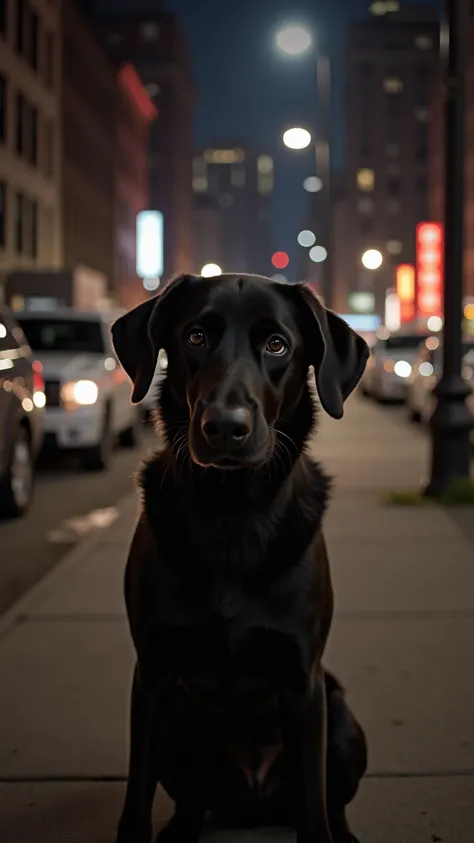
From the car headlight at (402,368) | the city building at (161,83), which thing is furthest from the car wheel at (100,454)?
the city building at (161,83)

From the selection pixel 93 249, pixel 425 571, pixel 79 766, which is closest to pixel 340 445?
pixel 425 571

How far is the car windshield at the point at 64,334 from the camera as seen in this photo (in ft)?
48.9

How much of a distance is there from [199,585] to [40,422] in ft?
27.1

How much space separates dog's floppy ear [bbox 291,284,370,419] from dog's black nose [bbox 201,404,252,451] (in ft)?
1.33

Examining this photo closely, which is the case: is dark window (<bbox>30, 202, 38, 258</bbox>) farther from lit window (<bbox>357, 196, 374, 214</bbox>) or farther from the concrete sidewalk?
lit window (<bbox>357, 196, 374, 214</bbox>)

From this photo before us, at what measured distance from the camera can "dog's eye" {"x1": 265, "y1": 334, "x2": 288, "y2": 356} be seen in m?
3.09

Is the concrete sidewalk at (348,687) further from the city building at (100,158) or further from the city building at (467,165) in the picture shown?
the city building at (467,165)

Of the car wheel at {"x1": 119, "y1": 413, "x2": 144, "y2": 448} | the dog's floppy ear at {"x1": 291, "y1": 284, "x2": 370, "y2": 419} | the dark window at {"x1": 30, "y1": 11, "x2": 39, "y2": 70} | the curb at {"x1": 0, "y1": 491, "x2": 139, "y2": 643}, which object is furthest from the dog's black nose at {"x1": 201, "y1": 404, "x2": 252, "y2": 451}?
the dark window at {"x1": 30, "y1": 11, "x2": 39, "y2": 70}

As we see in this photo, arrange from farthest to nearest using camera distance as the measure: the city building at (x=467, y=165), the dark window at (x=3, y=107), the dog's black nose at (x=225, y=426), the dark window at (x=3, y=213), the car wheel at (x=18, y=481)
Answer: the city building at (x=467, y=165)
the dark window at (x=3, y=213)
the dark window at (x=3, y=107)
the car wheel at (x=18, y=481)
the dog's black nose at (x=225, y=426)

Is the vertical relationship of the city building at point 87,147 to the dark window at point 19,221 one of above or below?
above

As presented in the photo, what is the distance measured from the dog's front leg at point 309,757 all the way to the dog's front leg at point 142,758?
0.34 metres

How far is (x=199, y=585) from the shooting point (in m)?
3.09

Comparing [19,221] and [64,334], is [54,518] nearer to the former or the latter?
[64,334]

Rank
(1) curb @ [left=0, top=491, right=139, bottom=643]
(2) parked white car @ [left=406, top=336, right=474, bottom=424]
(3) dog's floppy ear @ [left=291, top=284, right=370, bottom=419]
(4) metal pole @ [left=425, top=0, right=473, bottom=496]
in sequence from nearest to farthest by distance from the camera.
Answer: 1. (3) dog's floppy ear @ [left=291, top=284, right=370, bottom=419]
2. (1) curb @ [left=0, top=491, right=139, bottom=643]
3. (4) metal pole @ [left=425, top=0, right=473, bottom=496]
4. (2) parked white car @ [left=406, top=336, right=474, bottom=424]
